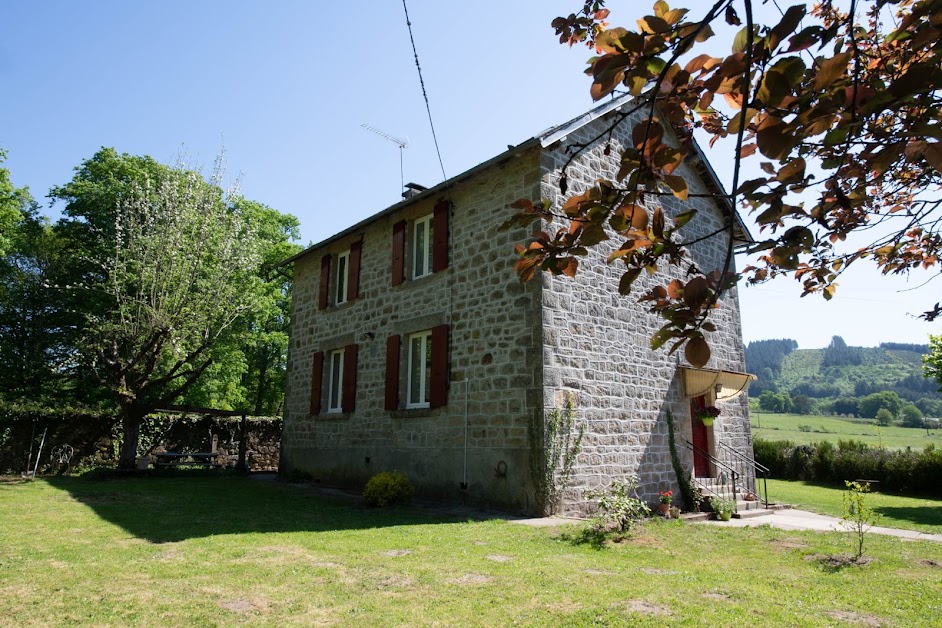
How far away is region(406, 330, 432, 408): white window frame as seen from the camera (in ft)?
37.2

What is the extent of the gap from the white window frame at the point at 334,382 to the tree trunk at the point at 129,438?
15.1 ft

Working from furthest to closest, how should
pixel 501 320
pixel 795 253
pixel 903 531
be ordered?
pixel 501 320 → pixel 903 531 → pixel 795 253

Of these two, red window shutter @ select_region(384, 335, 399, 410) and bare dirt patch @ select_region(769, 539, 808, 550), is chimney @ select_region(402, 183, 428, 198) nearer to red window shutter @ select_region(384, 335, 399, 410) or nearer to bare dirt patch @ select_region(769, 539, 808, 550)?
red window shutter @ select_region(384, 335, 399, 410)

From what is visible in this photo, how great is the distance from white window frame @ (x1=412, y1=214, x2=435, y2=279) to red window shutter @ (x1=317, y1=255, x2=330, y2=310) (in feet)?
11.6

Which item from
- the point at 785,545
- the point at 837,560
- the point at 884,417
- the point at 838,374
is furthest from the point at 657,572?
the point at 838,374

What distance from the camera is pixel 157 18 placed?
5848mm

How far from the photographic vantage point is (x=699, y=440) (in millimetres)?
12125

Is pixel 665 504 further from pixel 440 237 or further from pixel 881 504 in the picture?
pixel 881 504

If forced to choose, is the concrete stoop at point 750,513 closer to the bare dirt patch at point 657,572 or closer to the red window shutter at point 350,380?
the bare dirt patch at point 657,572

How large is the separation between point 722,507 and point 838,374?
105 meters

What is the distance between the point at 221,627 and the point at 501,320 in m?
6.65

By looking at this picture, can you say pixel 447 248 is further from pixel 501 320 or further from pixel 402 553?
pixel 402 553

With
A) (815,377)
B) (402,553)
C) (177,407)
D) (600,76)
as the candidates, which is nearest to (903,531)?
(402,553)

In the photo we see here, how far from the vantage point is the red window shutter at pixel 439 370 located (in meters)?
10.6
